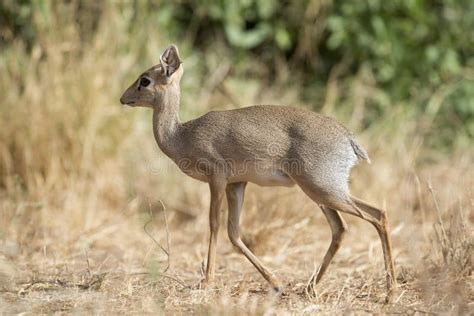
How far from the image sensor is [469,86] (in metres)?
9.16

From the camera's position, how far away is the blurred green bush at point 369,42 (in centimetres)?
928

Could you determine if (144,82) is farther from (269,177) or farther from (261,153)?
(269,177)

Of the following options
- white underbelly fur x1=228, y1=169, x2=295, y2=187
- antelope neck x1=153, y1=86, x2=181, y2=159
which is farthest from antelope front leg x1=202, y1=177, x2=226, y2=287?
antelope neck x1=153, y1=86, x2=181, y2=159

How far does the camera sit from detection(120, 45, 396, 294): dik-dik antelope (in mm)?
4570

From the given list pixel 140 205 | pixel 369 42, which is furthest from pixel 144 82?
pixel 369 42

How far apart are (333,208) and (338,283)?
0.77 metres

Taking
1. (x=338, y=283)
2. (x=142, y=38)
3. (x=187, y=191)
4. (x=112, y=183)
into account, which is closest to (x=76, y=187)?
(x=112, y=183)

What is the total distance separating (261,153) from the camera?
4.67m

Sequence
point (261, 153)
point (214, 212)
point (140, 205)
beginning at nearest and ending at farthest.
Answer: point (261, 153) → point (214, 212) → point (140, 205)

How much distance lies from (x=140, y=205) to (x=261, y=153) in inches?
135

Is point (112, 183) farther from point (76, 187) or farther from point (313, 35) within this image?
point (313, 35)

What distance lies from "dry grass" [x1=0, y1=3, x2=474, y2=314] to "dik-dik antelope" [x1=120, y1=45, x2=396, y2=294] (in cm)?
40

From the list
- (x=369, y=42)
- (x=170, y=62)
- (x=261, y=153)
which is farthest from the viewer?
(x=369, y=42)

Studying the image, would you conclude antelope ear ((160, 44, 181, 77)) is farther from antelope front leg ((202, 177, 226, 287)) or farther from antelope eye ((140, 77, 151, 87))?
antelope front leg ((202, 177, 226, 287))
